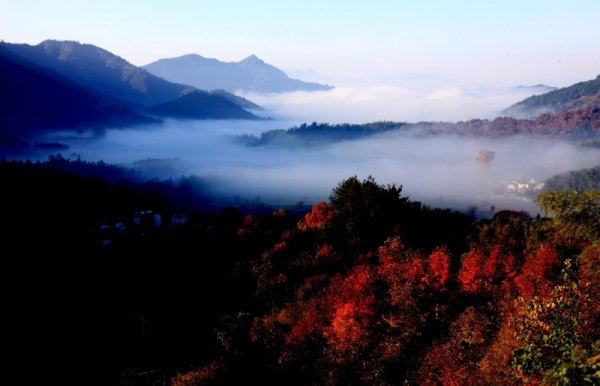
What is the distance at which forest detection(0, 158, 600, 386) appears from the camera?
30.6 metres

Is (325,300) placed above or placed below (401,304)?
below

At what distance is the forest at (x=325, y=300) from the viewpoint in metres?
30.6

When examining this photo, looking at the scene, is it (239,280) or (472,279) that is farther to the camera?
(239,280)

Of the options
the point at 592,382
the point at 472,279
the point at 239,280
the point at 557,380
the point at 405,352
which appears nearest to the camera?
the point at 592,382

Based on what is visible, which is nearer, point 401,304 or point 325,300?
point 401,304

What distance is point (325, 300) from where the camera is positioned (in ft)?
143

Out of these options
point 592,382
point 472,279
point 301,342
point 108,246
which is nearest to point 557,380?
point 592,382

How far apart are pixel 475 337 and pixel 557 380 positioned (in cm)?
2199

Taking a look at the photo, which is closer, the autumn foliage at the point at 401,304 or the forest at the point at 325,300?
the autumn foliage at the point at 401,304

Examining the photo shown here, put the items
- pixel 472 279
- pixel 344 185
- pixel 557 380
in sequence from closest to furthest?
pixel 557 380 < pixel 472 279 < pixel 344 185

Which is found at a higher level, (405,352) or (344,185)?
(344,185)

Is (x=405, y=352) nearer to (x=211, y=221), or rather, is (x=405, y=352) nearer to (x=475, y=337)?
(x=475, y=337)

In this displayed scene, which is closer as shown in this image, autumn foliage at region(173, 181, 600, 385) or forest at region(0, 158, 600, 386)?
autumn foliage at region(173, 181, 600, 385)

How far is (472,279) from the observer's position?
4266 centimetres
